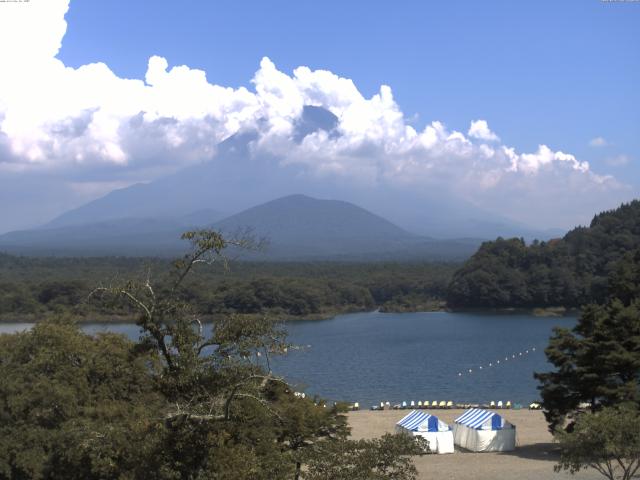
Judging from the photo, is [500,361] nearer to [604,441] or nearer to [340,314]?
[604,441]

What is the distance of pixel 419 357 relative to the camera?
37.8 m

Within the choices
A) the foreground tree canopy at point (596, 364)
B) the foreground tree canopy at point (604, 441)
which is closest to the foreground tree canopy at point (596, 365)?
the foreground tree canopy at point (596, 364)

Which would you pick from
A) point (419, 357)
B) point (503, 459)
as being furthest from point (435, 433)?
point (419, 357)

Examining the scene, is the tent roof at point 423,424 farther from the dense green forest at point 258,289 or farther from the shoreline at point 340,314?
the shoreline at point 340,314

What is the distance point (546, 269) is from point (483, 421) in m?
46.1

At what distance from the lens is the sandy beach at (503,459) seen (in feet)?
47.8

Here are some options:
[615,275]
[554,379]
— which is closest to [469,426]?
[554,379]

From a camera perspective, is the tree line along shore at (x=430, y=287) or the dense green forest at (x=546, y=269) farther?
the dense green forest at (x=546, y=269)

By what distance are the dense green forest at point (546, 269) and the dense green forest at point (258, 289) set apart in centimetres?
413

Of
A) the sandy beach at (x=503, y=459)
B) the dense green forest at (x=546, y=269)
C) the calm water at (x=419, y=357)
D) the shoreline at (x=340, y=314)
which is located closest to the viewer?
the sandy beach at (x=503, y=459)

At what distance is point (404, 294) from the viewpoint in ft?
224

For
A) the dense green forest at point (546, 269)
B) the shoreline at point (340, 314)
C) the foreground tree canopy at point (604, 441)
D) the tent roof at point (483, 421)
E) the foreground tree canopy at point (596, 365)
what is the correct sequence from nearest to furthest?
the foreground tree canopy at point (604, 441) < the foreground tree canopy at point (596, 365) < the tent roof at point (483, 421) < the shoreline at point (340, 314) < the dense green forest at point (546, 269)

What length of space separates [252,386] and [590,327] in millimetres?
10764

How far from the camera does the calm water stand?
28.8 meters
